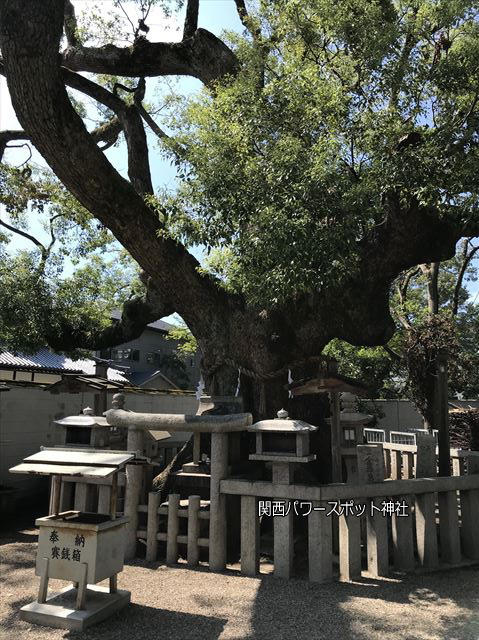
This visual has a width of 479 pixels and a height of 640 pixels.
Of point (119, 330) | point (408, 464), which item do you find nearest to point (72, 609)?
point (408, 464)

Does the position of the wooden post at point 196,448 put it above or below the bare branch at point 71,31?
below

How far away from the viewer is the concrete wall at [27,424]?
910 cm

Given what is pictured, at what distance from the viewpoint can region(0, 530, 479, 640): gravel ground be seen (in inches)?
152

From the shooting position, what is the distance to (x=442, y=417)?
848cm

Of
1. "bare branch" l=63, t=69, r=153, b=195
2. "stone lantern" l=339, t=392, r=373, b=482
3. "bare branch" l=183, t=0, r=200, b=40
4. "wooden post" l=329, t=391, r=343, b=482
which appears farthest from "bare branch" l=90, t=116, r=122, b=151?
"wooden post" l=329, t=391, r=343, b=482

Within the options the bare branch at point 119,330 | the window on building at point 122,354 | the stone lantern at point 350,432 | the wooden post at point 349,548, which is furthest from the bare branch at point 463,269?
the window on building at point 122,354

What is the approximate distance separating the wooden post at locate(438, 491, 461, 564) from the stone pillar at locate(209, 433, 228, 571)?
2.77m

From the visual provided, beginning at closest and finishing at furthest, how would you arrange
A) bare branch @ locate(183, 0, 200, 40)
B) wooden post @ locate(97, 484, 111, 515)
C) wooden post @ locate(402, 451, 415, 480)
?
wooden post @ locate(97, 484, 111, 515), wooden post @ locate(402, 451, 415, 480), bare branch @ locate(183, 0, 200, 40)

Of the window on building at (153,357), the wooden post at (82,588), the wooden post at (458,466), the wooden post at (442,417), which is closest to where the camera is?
the wooden post at (82,588)

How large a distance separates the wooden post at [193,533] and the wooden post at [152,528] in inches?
19.3

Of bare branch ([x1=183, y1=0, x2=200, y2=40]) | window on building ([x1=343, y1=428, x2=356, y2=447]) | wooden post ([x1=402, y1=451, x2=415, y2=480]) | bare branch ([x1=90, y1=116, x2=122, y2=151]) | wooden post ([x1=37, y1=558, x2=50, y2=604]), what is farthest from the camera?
bare branch ([x1=90, y1=116, x2=122, y2=151])

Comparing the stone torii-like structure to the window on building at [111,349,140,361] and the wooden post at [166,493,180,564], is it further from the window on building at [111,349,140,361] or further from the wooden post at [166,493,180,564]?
the window on building at [111,349,140,361]

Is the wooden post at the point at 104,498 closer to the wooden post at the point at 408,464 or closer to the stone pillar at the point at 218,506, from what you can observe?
the stone pillar at the point at 218,506

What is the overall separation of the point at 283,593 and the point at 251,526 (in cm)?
81
